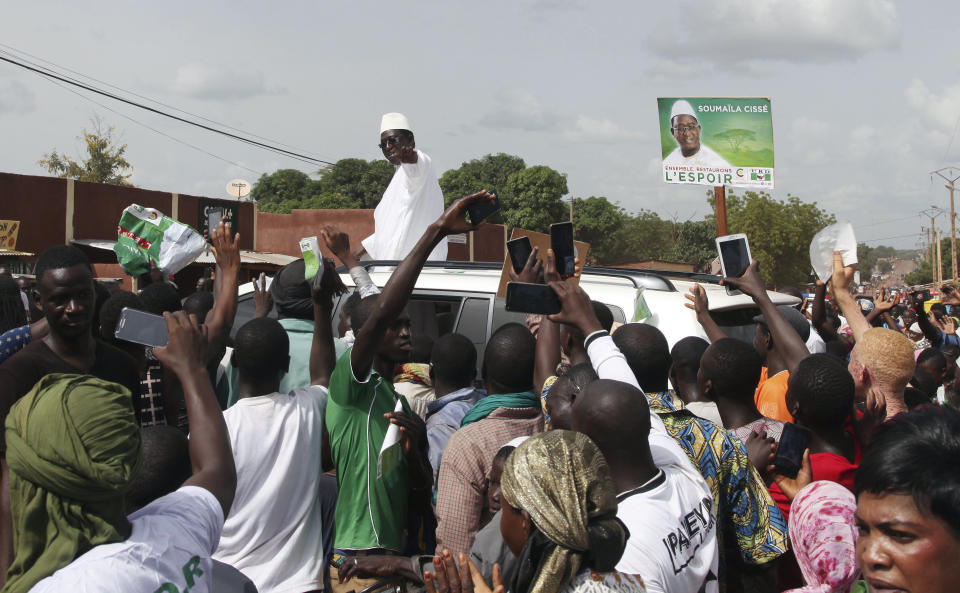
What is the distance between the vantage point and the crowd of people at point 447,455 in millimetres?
1632

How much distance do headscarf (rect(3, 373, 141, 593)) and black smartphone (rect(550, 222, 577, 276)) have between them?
2000 mm

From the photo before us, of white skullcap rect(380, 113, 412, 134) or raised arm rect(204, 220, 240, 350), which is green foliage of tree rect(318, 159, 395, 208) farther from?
raised arm rect(204, 220, 240, 350)

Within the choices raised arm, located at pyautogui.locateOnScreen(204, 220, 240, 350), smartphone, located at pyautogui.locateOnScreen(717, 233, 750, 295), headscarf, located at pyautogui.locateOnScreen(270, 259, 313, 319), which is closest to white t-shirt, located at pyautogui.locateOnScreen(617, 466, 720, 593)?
raised arm, located at pyautogui.locateOnScreen(204, 220, 240, 350)

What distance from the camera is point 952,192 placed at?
52625 mm

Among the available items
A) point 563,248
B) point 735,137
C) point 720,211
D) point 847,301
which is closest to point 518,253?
point 563,248

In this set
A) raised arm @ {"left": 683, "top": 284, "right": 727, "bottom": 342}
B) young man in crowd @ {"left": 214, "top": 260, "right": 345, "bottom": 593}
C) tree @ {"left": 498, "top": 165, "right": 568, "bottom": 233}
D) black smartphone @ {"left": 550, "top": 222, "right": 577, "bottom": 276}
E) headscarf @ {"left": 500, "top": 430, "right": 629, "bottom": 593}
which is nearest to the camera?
headscarf @ {"left": 500, "top": 430, "right": 629, "bottom": 593}

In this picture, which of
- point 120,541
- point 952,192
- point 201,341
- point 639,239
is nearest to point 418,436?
point 201,341

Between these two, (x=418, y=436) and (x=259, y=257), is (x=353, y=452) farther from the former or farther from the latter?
(x=259, y=257)

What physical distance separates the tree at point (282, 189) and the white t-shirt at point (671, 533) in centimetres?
4305

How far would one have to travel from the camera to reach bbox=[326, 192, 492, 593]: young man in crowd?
3051mm

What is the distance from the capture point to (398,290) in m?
2.99

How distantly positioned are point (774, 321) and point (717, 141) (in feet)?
13.6

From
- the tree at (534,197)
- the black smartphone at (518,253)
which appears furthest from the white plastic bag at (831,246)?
the tree at (534,197)

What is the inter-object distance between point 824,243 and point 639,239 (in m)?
46.7
